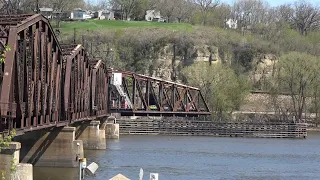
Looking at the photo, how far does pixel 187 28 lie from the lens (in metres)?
185

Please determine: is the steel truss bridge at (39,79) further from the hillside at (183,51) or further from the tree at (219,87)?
the hillside at (183,51)

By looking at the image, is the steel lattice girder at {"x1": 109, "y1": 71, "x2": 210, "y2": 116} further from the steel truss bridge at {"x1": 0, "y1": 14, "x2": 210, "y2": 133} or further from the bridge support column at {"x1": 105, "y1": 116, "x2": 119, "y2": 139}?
the steel truss bridge at {"x1": 0, "y1": 14, "x2": 210, "y2": 133}

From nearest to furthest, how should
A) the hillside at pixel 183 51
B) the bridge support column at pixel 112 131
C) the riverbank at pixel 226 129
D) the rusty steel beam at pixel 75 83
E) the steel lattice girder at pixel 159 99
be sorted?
1. the rusty steel beam at pixel 75 83
2. the bridge support column at pixel 112 131
3. the steel lattice girder at pixel 159 99
4. the riverbank at pixel 226 129
5. the hillside at pixel 183 51

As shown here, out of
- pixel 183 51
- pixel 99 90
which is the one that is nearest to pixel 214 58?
pixel 183 51

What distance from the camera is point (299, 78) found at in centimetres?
13950

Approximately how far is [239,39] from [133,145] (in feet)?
295

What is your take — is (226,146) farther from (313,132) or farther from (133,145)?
(313,132)

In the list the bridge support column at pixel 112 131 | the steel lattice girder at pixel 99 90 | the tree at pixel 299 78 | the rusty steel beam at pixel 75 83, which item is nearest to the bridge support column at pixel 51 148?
the rusty steel beam at pixel 75 83

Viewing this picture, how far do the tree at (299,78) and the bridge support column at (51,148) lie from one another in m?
88.2

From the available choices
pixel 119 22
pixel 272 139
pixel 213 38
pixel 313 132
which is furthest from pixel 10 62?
pixel 119 22

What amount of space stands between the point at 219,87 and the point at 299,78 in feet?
55.3

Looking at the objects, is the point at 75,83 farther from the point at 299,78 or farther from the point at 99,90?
the point at 299,78

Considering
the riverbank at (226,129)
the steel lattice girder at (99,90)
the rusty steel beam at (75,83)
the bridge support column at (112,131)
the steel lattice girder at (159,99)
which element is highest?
the rusty steel beam at (75,83)

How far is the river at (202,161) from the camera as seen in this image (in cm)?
5409
